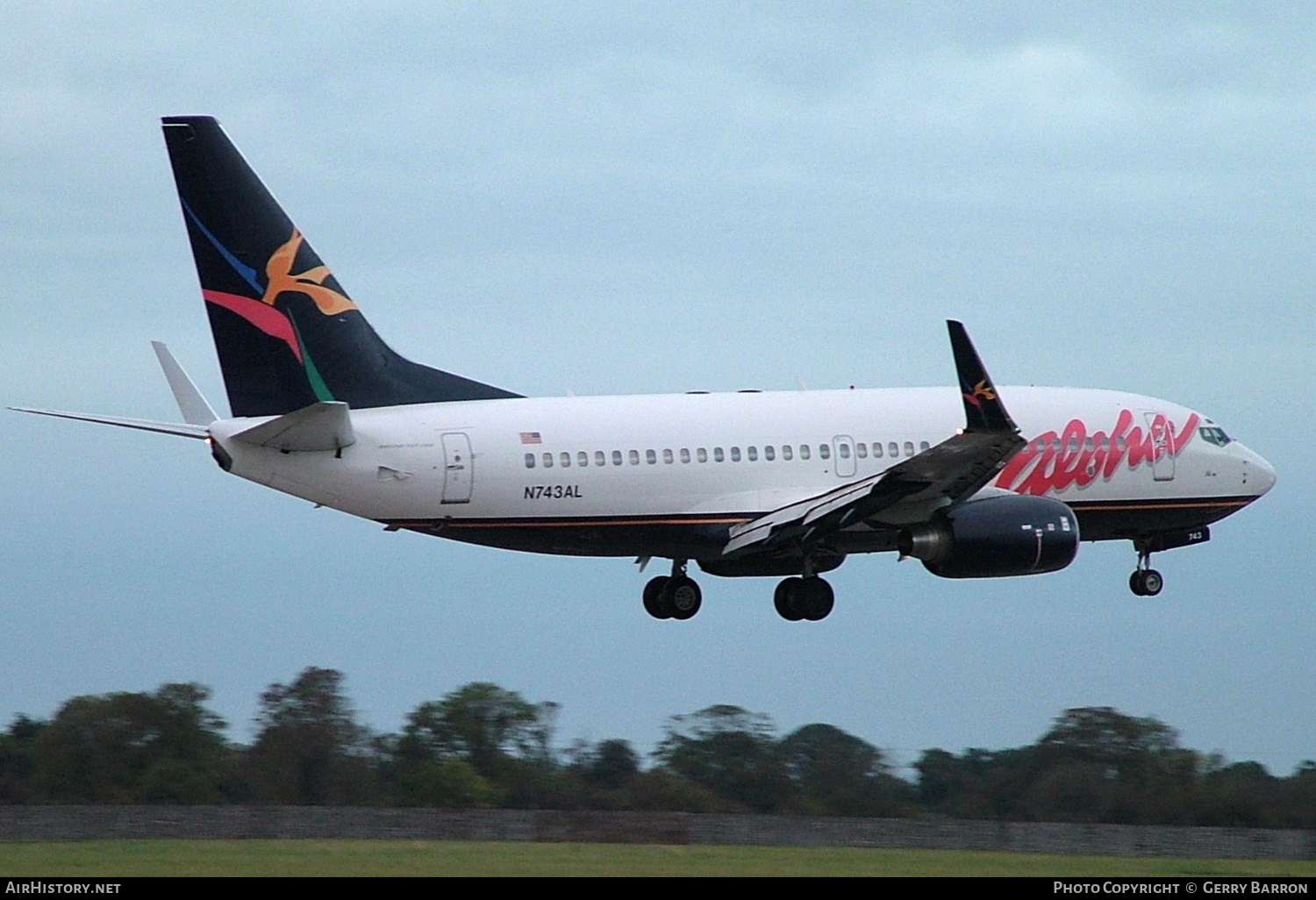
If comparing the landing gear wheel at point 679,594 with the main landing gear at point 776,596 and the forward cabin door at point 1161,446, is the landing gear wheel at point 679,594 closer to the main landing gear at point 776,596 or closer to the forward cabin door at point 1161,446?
the main landing gear at point 776,596

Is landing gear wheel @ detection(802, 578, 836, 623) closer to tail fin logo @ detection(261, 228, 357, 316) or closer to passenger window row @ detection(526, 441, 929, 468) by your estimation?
passenger window row @ detection(526, 441, 929, 468)

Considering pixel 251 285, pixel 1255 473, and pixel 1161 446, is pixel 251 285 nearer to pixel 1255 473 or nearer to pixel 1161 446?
pixel 1161 446

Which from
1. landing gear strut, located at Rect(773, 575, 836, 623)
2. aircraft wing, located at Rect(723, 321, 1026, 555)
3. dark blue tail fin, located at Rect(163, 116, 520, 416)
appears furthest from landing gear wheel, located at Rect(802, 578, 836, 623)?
dark blue tail fin, located at Rect(163, 116, 520, 416)

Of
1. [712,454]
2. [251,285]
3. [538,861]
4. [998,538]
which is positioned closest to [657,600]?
[712,454]

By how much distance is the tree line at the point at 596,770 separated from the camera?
129ft

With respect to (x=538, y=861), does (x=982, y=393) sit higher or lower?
higher

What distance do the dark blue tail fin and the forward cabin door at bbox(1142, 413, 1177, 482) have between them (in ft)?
59.8

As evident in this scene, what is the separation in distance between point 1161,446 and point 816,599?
8.64 metres

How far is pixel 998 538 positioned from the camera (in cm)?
4156

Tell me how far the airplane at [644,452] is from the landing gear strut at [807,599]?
1.7 inches

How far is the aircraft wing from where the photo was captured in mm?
38969

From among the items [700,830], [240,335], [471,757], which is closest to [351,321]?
[240,335]
